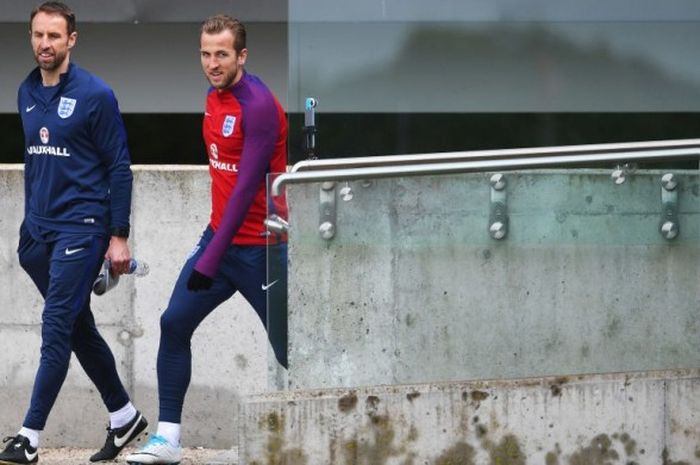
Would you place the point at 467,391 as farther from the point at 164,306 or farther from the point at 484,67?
the point at 164,306

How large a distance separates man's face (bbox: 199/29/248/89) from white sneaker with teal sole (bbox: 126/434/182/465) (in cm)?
146

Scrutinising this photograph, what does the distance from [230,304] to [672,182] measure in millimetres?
2730

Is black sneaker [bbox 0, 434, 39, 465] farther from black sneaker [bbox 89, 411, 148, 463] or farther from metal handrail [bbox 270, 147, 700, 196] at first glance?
metal handrail [bbox 270, 147, 700, 196]

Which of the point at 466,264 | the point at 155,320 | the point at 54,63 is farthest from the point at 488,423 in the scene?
the point at 155,320

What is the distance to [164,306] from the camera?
8.71 m

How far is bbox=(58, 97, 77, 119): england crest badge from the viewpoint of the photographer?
7164mm

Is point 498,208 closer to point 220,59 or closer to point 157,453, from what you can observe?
point 220,59

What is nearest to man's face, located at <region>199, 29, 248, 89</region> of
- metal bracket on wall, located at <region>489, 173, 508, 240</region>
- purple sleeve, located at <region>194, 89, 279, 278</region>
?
purple sleeve, located at <region>194, 89, 279, 278</region>

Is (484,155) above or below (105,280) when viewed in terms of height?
above

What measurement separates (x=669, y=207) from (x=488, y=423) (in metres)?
1.12

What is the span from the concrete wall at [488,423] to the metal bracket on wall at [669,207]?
0.55 m

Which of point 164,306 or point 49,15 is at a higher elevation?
point 49,15

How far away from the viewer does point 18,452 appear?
23.2ft

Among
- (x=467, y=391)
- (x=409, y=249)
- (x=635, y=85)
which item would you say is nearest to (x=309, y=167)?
(x=409, y=249)
